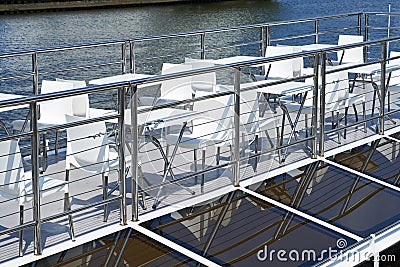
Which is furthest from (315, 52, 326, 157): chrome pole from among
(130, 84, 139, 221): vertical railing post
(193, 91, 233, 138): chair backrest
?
(130, 84, 139, 221): vertical railing post

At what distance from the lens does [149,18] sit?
129 feet

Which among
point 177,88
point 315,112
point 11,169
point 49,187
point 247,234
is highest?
point 177,88

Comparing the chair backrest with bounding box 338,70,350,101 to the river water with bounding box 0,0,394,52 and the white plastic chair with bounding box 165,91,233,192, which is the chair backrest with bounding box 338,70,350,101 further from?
the river water with bounding box 0,0,394,52

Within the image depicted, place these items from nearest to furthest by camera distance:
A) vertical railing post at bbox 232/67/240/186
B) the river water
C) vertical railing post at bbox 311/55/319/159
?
vertical railing post at bbox 232/67/240/186 → vertical railing post at bbox 311/55/319/159 → the river water

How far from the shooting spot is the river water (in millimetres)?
30422

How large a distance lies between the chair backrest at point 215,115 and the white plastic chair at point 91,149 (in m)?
0.52

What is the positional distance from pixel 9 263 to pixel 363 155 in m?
2.53

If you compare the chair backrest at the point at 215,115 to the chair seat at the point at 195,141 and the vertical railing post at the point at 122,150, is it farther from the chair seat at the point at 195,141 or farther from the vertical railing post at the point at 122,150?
the vertical railing post at the point at 122,150

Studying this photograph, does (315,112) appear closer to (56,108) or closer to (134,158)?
(134,158)

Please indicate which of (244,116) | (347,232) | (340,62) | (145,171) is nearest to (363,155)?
(244,116)

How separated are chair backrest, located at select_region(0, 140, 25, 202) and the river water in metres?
23.3

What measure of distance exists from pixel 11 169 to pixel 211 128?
1.19 metres

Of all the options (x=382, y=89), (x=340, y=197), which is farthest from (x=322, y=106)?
(x=340, y=197)

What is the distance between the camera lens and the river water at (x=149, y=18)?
30422 millimetres
